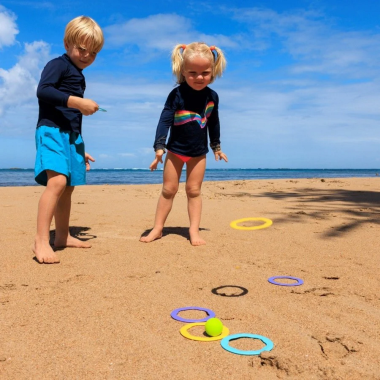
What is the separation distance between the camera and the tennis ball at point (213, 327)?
1861 mm

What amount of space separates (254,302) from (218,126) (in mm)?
2331

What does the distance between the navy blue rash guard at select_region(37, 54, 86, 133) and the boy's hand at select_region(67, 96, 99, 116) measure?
38 millimetres

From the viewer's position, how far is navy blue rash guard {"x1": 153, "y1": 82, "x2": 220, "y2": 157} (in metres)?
3.88

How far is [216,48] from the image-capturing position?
12.9 ft

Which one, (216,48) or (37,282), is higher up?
(216,48)

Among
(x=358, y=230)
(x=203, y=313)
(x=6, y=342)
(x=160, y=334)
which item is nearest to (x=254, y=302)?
(x=203, y=313)

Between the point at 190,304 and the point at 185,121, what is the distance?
2.09 metres

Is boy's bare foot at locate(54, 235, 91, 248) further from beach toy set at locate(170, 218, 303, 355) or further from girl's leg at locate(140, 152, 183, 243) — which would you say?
beach toy set at locate(170, 218, 303, 355)

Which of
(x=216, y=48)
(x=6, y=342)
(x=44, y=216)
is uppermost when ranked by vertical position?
(x=216, y=48)

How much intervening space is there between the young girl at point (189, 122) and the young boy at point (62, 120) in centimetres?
77

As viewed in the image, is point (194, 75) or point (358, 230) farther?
point (358, 230)

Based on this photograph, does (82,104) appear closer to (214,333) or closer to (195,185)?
(195,185)

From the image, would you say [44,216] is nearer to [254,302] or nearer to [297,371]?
[254,302]

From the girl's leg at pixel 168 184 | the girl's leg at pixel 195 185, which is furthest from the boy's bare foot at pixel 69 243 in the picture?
the girl's leg at pixel 195 185
